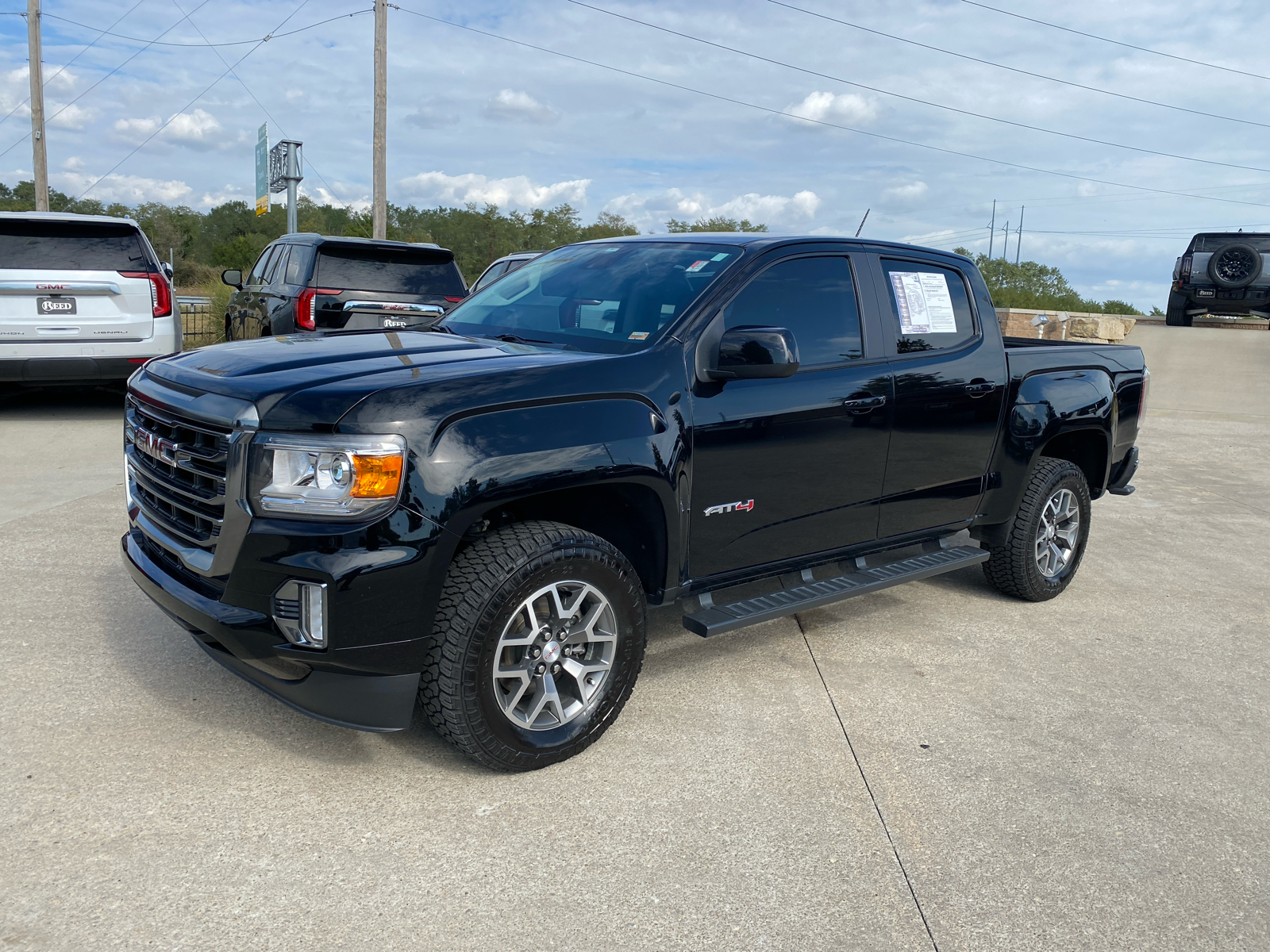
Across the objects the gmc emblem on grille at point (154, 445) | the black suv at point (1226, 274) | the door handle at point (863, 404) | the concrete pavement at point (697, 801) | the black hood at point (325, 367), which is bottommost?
the concrete pavement at point (697, 801)

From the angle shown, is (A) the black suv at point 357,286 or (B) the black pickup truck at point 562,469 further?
(A) the black suv at point 357,286

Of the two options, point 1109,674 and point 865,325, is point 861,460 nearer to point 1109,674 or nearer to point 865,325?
point 865,325

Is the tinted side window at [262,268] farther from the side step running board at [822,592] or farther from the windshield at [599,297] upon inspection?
the side step running board at [822,592]

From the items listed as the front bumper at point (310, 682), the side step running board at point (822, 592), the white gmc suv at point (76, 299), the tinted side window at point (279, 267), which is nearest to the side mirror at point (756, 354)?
the side step running board at point (822, 592)

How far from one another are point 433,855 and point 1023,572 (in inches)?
149

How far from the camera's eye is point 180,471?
3.41 metres

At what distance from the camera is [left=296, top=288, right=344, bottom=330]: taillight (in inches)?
380

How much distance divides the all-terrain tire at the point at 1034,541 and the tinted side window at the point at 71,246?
797 cm

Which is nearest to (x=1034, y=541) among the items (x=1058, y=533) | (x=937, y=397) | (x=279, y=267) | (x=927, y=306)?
(x=1058, y=533)

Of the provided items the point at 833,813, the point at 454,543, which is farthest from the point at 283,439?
the point at 833,813

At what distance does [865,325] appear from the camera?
178 inches

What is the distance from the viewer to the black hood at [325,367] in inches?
120

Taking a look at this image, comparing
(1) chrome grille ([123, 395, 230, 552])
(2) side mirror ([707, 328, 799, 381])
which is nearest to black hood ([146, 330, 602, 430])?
(1) chrome grille ([123, 395, 230, 552])

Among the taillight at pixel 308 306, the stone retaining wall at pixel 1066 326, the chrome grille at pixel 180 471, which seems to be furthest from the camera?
the stone retaining wall at pixel 1066 326
